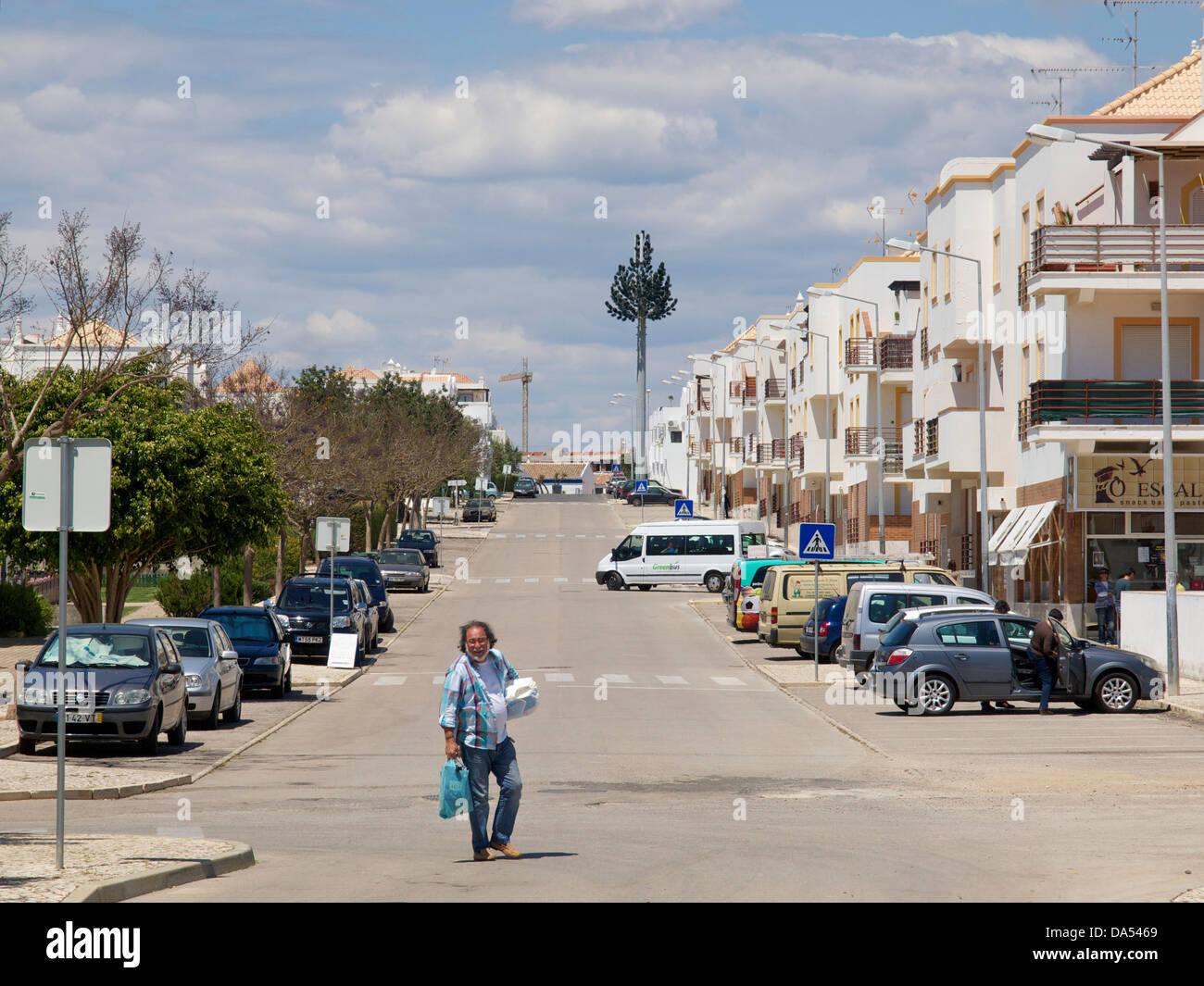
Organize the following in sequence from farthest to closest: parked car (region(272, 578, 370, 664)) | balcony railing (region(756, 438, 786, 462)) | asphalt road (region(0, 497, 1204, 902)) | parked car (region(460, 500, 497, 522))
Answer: parked car (region(460, 500, 497, 522)), balcony railing (region(756, 438, 786, 462)), parked car (region(272, 578, 370, 664)), asphalt road (region(0, 497, 1204, 902))

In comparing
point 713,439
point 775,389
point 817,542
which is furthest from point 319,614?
point 713,439

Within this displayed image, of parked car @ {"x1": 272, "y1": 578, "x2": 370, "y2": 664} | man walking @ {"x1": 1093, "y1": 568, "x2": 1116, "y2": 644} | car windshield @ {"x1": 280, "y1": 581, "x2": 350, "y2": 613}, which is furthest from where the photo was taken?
car windshield @ {"x1": 280, "y1": 581, "x2": 350, "y2": 613}

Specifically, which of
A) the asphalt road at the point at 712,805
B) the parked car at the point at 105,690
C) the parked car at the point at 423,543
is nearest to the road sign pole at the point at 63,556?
the asphalt road at the point at 712,805

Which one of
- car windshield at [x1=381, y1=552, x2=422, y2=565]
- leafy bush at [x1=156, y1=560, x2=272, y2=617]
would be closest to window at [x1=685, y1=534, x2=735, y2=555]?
car windshield at [x1=381, y1=552, x2=422, y2=565]

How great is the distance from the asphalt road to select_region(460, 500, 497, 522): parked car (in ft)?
224

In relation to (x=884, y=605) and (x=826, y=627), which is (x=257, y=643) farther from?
(x=826, y=627)

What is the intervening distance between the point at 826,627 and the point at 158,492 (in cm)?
1324

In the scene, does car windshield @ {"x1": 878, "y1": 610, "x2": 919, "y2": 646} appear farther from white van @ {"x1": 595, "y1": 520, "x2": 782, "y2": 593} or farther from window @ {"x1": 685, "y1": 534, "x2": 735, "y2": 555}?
window @ {"x1": 685, "y1": 534, "x2": 735, "y2": 555}

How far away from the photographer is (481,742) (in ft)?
36.9

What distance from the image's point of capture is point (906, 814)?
13.9 m

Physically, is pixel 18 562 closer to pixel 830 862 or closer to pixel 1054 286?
pixel 1054 286

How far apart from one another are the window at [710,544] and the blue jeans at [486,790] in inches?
1898

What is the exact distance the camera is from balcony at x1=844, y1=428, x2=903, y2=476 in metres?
59.6
